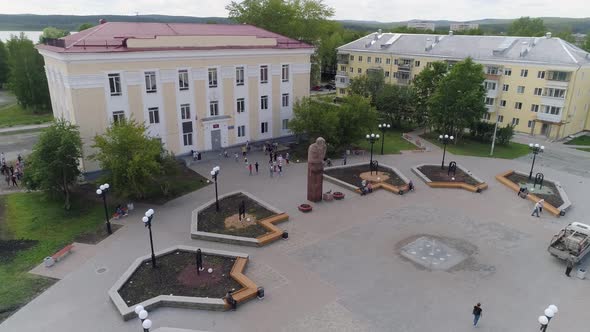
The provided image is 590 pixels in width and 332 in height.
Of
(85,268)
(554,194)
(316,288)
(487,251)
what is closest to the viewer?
(316,288)

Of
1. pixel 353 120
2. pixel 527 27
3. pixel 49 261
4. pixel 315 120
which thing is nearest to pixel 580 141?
pixel 353 120

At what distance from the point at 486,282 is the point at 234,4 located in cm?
4577

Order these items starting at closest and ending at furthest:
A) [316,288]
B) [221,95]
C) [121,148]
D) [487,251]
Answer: [316,288] → [487,251] → [121,148] → [221,95]

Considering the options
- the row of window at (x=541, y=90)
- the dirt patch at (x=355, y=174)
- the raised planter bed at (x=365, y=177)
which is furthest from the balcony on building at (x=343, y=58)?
the dirt patch at (x=355, y=174)

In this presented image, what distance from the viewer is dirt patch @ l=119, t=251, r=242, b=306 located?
1608cm

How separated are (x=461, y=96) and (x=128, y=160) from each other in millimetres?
31014

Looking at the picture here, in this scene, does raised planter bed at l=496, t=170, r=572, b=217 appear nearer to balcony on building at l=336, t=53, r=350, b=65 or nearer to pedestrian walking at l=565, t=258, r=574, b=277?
pedestrian walking at l=565, t=258, r=574, b=277

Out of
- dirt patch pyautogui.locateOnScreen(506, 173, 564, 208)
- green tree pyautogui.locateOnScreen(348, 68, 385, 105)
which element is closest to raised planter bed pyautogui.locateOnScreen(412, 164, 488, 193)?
dirt patch pyautogui.locateOnScreen(506, 173, 564, 208)

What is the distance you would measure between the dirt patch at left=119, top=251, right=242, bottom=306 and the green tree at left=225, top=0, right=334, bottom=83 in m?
39.1

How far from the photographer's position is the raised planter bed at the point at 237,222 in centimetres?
2041

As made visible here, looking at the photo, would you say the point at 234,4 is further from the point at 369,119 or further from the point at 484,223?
the point at 484,223

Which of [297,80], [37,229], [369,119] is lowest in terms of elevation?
[37,229]

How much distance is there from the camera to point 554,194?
89.2ft

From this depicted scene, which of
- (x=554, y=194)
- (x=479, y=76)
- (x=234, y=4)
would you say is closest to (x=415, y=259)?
(x=554, y=194)
